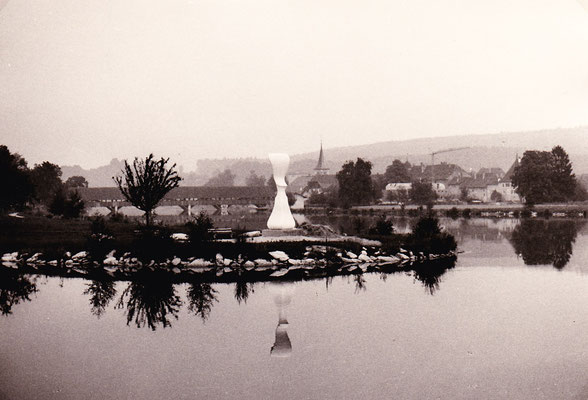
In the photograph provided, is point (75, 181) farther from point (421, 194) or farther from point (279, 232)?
point (421, 194)

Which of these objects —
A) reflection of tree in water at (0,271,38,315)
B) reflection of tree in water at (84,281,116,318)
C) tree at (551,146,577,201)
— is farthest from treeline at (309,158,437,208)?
reflection of tree in water at (84,281,116,318)

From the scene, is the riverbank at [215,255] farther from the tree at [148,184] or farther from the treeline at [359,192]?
the treeline at [359,192]

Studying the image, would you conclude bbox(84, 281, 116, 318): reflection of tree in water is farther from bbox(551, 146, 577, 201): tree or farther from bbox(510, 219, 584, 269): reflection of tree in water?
bbox(551, 146, 577, 201): tree

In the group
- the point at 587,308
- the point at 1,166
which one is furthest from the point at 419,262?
the point at 1,166

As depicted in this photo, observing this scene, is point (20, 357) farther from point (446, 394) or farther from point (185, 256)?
point (185, 256)

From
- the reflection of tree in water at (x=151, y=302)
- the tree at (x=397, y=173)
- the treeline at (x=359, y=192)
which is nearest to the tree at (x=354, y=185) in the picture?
the treeline at (x=359, y=192)

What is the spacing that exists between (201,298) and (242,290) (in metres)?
0.67

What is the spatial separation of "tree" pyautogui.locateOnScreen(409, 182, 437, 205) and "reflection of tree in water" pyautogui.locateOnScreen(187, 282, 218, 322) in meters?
23.5

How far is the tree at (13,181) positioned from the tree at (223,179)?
14.4 metres

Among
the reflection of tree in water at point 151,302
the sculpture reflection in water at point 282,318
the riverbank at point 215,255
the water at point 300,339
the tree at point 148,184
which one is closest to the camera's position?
the water at point 300,339

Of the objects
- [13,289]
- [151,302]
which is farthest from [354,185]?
[151,302]

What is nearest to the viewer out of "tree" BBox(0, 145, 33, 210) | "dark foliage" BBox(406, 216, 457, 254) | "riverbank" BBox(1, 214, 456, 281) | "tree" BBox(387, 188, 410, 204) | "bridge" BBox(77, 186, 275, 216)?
"riverbank" BBox(1, 214, 456, 281)

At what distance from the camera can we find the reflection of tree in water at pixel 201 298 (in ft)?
21.0

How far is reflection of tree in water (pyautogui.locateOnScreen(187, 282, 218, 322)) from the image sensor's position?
6.39m
